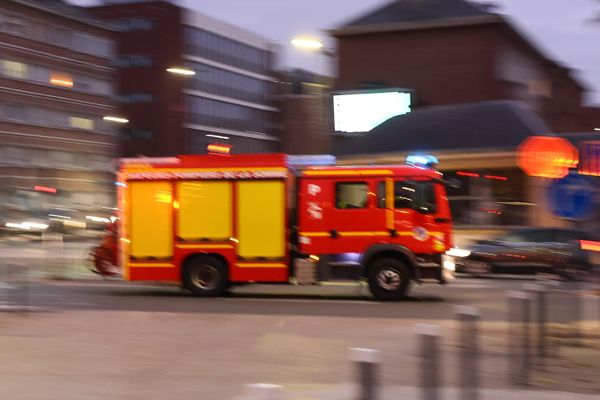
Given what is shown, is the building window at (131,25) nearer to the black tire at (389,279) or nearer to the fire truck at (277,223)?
the fire truck at (277,223)

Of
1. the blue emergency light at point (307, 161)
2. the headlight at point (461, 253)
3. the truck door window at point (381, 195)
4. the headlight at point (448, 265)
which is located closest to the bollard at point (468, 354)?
the truck door window at point (381, 195)

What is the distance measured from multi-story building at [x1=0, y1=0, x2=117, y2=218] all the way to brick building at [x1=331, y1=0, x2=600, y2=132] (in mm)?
27494

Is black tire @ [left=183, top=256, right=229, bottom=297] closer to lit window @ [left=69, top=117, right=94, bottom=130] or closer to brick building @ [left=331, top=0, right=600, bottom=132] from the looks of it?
brick building @ [left=331, top=0, right=600, bottom=132]

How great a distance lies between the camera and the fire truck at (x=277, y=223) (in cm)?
1476

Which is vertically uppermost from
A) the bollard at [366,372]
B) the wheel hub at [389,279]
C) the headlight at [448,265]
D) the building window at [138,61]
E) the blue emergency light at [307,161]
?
the building window at [138,61]

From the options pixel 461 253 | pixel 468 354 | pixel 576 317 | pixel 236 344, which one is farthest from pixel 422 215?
pixel 468 354

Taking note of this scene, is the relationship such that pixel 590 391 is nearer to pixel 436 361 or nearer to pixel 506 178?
pixel 436 361

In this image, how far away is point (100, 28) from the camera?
2677 inches

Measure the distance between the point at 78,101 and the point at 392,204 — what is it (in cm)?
5585

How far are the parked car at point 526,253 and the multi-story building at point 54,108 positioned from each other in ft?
145

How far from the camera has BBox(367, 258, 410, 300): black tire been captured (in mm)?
14758

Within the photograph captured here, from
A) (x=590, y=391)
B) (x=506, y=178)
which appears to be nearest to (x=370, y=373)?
(x=590, y=391)

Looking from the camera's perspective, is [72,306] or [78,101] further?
[78,101]

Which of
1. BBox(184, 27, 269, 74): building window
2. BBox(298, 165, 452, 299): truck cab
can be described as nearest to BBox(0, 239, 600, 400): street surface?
BBox(298, 165, 452, 299): truck cab
